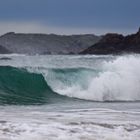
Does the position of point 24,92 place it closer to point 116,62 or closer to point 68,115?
point 116,62

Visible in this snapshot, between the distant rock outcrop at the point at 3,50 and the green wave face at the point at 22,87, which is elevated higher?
the distant rock outcrop at the point at 3,50

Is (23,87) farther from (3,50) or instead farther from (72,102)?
(3,50)

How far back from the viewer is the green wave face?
1784 cm

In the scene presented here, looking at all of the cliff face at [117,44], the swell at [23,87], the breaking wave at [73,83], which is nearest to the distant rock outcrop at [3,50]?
the cliff face at [117,44]

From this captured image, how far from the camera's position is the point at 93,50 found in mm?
108562

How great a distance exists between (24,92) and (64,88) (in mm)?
2104

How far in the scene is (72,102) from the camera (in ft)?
56.3

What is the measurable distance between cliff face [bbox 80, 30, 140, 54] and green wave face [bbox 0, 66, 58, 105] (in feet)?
223

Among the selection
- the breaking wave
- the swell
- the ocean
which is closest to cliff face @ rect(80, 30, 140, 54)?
the breaking wave

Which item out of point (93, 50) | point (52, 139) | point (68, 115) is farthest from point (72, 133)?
point (93, 50)

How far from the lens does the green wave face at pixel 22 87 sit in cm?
1784

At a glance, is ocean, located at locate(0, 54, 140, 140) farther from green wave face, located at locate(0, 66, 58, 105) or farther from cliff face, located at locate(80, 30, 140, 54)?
cliff face, located at locate(80, 30, 140, 54)

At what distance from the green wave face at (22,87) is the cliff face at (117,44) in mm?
68030

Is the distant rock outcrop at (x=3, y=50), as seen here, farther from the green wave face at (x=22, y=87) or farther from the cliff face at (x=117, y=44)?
the green wave face at (x=22, y=87)
